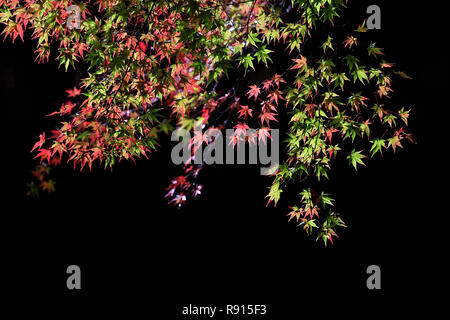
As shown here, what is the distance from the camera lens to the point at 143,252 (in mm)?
4031

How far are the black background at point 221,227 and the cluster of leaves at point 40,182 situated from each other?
12cm

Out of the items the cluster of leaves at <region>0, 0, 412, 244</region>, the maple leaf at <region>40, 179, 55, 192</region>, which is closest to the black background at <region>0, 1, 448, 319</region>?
the maple leaf at <region>40, 179, 55, 192</region>

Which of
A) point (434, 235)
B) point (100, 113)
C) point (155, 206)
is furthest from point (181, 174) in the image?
point (434, 235)

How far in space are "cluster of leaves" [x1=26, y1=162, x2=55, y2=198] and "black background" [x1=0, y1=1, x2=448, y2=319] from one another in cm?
12

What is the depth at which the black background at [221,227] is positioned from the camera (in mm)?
3547

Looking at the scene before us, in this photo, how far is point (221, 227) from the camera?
3.97m

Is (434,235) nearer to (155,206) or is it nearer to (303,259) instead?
(303,259)

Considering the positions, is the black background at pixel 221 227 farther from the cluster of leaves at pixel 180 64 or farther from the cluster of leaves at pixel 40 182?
the cluster of leaves at pixel 180 64

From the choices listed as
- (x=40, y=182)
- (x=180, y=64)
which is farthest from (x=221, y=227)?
(x=40, y=182)

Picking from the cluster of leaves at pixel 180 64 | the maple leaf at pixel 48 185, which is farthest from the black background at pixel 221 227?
the cluster of leaves at pixel 180 64

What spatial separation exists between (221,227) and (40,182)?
2.20m

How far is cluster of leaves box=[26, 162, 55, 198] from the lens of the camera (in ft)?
13.9

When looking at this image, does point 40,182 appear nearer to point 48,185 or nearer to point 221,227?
point 48,185
